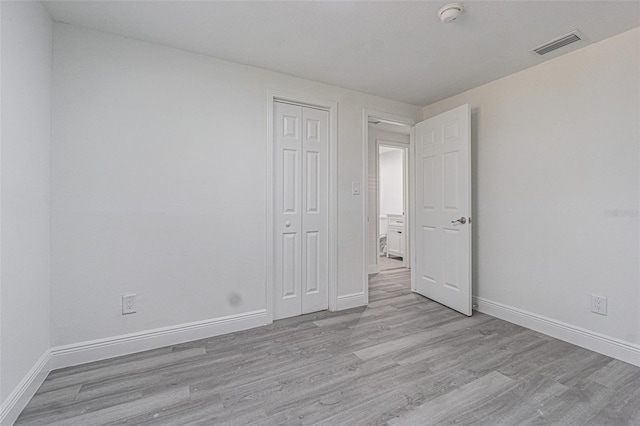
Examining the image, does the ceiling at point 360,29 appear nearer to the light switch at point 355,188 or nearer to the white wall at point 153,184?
the white wall at point 153,184

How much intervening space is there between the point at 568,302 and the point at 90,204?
11.9ft

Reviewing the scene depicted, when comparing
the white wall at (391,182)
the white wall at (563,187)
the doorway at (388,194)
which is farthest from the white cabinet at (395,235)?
the white wall at (563,187)

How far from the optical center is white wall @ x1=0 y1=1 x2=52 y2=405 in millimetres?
1382

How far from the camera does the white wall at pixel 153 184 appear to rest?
1.92 metres

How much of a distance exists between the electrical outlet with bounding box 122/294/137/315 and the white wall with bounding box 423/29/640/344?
122 inches

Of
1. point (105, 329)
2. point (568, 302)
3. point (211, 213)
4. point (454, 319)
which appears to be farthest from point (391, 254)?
point (105, 329)

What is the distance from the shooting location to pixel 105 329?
2.01 meters

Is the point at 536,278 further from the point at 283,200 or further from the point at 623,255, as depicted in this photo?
the point at 283,200

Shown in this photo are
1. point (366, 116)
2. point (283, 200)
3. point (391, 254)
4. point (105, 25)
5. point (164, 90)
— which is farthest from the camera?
point (391, 254)

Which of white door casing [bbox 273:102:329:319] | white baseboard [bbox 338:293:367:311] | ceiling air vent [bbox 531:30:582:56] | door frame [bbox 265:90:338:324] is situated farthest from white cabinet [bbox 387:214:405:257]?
ceiling air vent [bbox 531:30:582:56]

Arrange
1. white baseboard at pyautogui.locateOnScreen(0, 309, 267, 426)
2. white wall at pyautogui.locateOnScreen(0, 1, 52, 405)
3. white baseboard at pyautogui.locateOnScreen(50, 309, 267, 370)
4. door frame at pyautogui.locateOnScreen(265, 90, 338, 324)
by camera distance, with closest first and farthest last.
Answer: white wall at pyautogui.locateOnScreen(0, 1, 52, 405) < white baseboard at pyautogui.locateOnScreen(0, 309, 267, 426) < white baseboard at pyautogui.locateOnScreen(50, 309, 267, 370) < door frame at pyautogui.locateOnScreen(265, 90, 338, 324)

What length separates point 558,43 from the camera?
6.93 feet

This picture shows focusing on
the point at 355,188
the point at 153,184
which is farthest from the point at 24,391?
the point at 355,188

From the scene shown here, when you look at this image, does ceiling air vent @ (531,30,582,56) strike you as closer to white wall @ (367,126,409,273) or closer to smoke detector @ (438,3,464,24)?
smoke detector @ (438,3,464,24)
